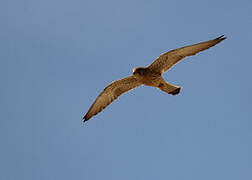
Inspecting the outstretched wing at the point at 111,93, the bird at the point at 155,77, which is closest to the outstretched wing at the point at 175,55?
the bird at the point at 155,77

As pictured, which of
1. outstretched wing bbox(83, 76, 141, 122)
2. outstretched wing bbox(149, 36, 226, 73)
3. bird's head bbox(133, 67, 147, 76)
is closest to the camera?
outstretched wing bbox(149, 36, 226, 73)

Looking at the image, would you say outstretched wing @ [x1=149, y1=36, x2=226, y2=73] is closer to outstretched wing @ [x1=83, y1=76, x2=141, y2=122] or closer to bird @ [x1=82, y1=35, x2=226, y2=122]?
bird @ [x1=82, y1=35, x2=226, y2=122]

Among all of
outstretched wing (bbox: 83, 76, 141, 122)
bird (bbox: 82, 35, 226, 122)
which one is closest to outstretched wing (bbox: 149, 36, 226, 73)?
bird (bbox: 82, 35, 226, 122)

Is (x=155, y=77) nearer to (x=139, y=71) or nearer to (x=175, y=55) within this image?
(x=139, y=71)

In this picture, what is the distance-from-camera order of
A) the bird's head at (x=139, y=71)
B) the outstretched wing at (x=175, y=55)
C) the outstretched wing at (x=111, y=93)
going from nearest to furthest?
the outstretched wing at (x=175, y=55) < the bird's head at (x=139, y=71) < the outstretched wing at (x=111, y=93)

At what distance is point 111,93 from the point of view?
19.0m

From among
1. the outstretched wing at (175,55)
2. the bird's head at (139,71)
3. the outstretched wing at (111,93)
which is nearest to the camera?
the outstretched wing at (175,55)

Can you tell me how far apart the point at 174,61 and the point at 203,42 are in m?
1.09

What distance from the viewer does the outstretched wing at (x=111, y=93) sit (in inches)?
734

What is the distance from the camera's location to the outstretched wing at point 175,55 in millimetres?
17281

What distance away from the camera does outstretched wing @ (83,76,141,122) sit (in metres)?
18.7

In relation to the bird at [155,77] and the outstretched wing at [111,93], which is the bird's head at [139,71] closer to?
the bird at [155,77]

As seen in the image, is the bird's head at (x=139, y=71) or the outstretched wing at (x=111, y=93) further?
the outstretched wing at (x=111, y=93)

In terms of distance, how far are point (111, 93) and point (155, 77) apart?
1918 millimetres
